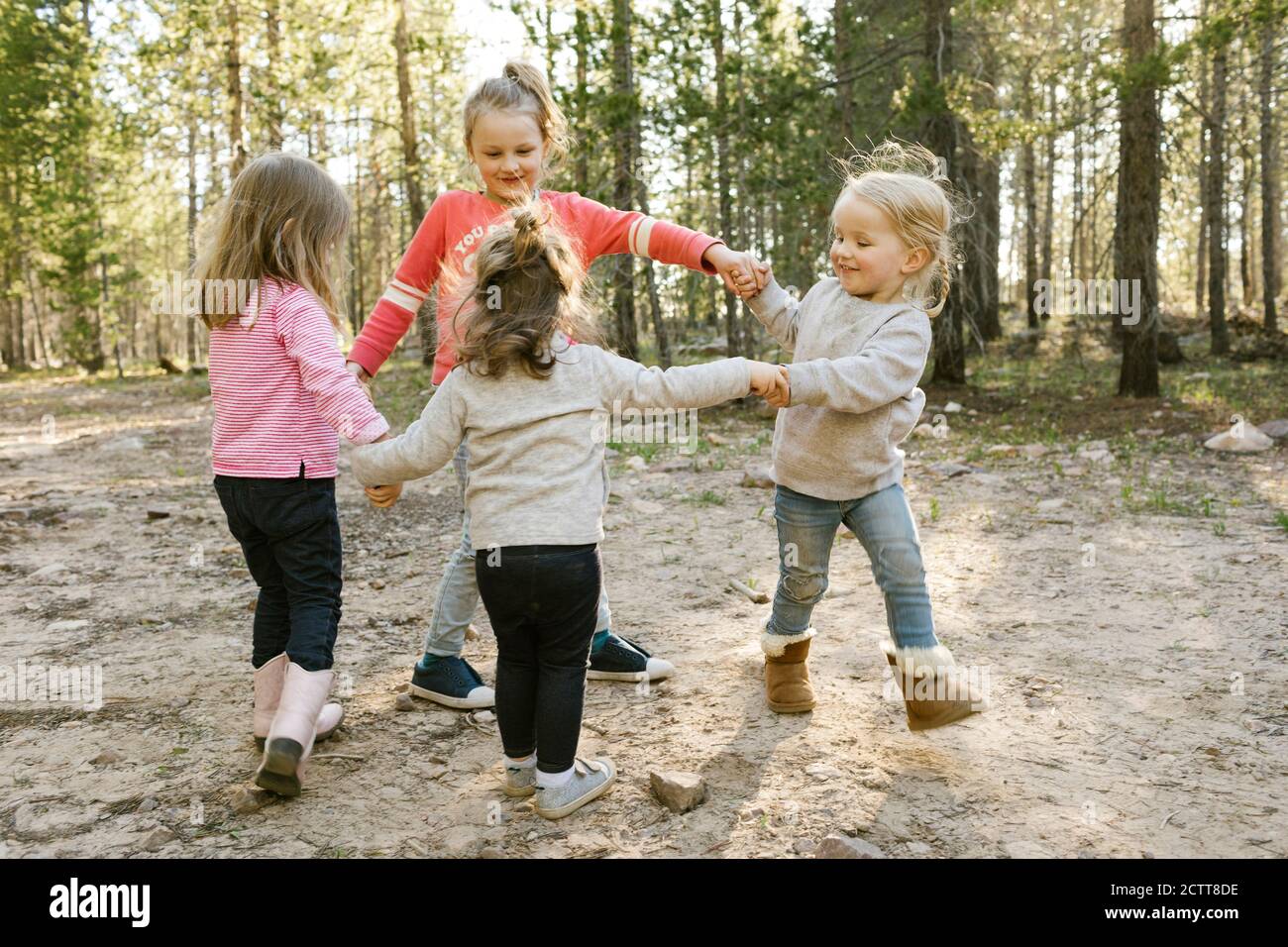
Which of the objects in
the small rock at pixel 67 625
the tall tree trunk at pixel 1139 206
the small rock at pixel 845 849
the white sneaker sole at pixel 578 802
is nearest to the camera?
the small rock at pixel 845 849

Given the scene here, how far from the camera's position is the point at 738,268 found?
320 cm

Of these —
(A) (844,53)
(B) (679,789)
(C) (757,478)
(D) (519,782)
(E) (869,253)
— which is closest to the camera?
(B) (679,789)

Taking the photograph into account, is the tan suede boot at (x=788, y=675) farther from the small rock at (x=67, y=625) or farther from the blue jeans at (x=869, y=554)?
the small rock at (x=67, y=625)

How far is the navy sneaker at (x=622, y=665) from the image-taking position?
3564 millimetres

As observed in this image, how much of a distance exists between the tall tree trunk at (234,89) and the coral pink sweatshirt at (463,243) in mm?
11509

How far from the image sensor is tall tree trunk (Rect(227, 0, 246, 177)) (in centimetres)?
1327

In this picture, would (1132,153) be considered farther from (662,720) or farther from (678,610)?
(662,720)

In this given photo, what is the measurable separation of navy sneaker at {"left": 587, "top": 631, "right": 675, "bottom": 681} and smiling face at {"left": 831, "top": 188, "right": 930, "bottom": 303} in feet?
5.09

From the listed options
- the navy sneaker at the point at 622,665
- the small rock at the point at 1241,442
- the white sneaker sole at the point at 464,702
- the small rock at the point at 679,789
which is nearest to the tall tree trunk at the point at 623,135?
the small rock at the point at 1241,442

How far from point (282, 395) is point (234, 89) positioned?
12.8 meters

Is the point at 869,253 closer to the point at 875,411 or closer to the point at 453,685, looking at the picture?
the point at 875,411

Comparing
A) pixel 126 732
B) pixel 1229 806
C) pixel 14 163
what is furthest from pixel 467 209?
pixel 14 163

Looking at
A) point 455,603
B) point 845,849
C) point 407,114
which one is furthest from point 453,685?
point 407,114

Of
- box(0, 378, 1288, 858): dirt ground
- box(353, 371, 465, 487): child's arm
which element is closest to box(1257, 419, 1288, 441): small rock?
box(0, 378, 1288, 858): dirt ground
